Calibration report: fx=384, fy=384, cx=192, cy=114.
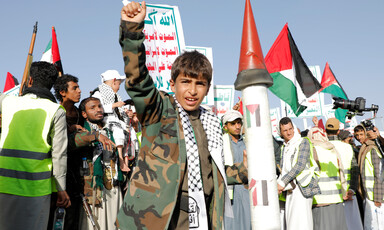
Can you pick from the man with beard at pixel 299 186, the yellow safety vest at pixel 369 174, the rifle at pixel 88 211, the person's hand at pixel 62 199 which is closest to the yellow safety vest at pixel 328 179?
the man with beard at pixel 299 186

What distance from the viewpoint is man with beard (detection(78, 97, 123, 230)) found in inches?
173

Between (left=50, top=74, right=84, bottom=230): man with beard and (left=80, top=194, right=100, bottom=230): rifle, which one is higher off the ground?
(left=50, top=74, right=84, bottom=230): man with beard

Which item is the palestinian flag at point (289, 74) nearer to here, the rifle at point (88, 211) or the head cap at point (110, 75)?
the head cap at point (110, 75)

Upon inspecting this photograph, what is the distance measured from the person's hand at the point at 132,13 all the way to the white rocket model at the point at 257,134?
65 centimetres

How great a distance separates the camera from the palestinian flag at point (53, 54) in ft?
19.5

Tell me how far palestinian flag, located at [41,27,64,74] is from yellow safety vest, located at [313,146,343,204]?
4.50 m

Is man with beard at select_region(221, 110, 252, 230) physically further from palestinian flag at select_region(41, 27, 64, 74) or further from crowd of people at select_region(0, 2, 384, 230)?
palestinian flag at select_region(41, 27, 64, 74)

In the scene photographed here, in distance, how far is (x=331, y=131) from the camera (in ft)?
25.0

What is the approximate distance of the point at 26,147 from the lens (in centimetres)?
336

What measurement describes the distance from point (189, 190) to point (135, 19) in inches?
40.3

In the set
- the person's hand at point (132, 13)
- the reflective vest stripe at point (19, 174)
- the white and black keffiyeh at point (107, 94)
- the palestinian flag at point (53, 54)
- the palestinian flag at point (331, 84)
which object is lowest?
the reflective vest stripe at point (19, 174)

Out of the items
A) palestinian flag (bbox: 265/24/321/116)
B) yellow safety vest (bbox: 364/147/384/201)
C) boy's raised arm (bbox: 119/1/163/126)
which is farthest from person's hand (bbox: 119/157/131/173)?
yellow safety vest (bbox: 364/147/384/201)

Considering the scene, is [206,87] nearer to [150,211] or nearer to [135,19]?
[135,19]

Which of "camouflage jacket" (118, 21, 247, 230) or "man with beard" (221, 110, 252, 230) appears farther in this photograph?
"man with beard" (221, 110, 252, 230)
